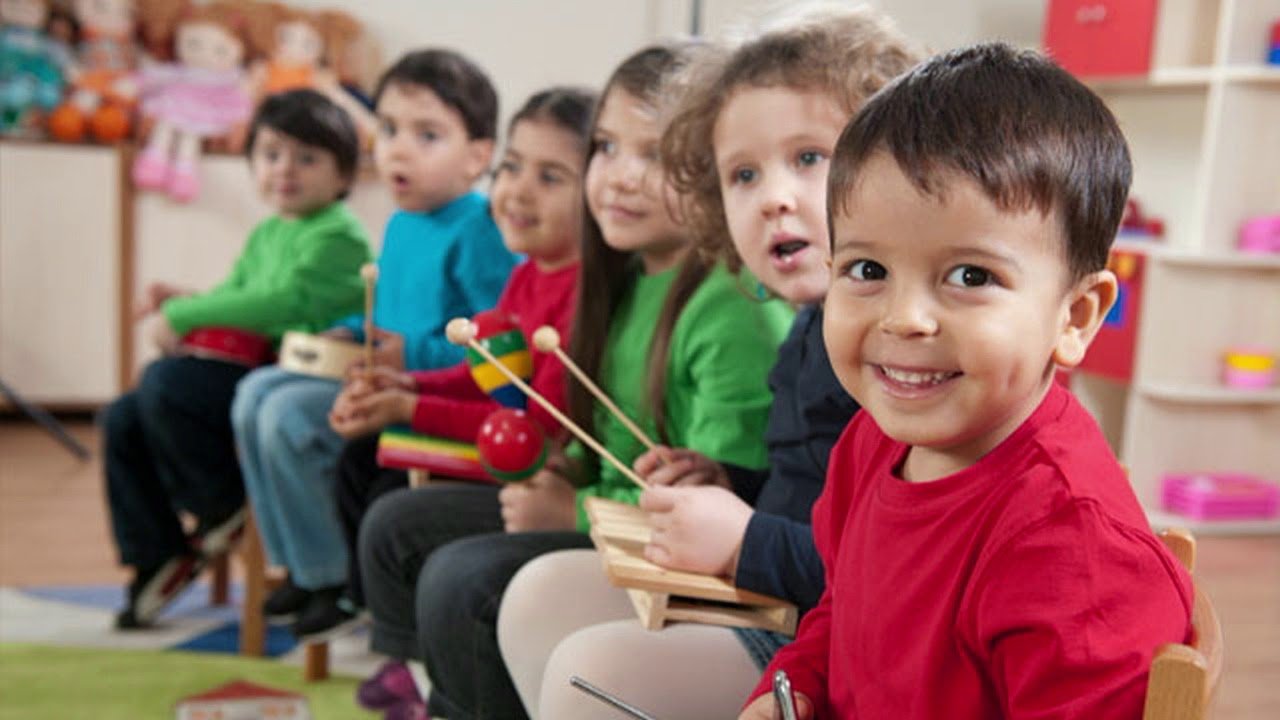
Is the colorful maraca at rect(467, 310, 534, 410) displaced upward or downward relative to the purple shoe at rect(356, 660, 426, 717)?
upward

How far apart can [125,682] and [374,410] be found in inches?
23.8

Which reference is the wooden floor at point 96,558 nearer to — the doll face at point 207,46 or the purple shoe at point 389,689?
the purple shoe at point 389,689

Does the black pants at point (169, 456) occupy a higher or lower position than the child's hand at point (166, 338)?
lower

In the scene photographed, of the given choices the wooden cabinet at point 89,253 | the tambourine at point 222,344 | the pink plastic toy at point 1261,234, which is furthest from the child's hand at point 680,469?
the wooden cabinet at point 89,253

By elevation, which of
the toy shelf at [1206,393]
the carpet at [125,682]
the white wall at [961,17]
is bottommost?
the carpet at [125,682]

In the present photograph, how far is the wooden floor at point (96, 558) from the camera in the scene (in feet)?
6.95

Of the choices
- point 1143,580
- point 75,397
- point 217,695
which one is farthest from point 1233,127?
point 75,397

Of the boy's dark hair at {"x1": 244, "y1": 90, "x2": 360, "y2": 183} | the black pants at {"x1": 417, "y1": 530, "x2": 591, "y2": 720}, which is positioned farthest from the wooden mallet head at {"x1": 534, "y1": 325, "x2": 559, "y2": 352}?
the boy's dark hair at {"x1": 244, "y1": 90, "x2": 360, "y2": 183}

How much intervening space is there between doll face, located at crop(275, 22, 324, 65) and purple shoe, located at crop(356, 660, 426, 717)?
237cm

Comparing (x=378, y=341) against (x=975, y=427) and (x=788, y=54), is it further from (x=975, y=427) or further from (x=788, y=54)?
(x=975, y=427)

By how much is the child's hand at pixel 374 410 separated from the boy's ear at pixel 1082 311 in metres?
1.00

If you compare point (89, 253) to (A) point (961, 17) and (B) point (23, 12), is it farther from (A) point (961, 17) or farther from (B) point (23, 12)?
(A) point (961, 17)

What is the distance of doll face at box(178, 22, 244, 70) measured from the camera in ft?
11.8

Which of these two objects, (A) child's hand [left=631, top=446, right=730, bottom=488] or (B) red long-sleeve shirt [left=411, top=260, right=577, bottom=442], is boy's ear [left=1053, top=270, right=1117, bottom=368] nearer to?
(A) child's hand [left=631, top=446, right=730, bottom=488]
